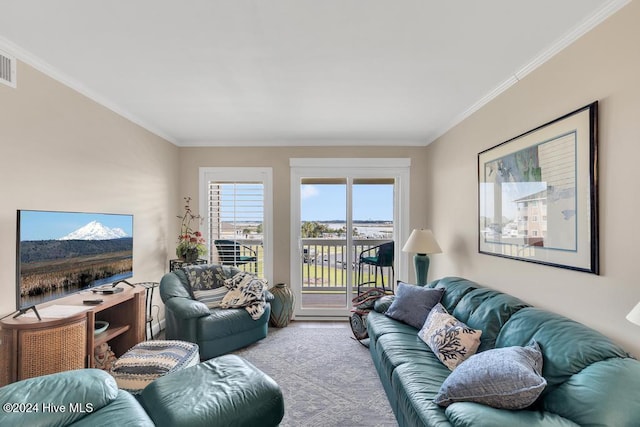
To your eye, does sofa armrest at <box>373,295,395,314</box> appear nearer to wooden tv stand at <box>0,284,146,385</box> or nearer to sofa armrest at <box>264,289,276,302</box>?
sofa armrest at <box>264,289,276,302</box>

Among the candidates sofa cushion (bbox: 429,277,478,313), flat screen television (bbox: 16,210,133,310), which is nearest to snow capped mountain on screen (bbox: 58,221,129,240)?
flat screen television (bbox: 16,210,133,310)

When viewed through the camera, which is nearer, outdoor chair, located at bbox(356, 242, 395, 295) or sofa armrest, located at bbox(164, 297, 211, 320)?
sofa armrest, located at bbox(164, 297, 211, 320)

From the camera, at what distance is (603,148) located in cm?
168

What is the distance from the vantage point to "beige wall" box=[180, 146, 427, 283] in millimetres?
4457

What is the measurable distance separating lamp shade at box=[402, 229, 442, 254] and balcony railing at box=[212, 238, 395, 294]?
1.05 metres

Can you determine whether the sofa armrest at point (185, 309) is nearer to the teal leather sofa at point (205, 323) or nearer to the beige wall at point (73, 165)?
the teal leather sofa at point (205, 323)

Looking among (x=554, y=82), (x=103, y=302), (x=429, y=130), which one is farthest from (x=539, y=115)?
(x=103, y=302)

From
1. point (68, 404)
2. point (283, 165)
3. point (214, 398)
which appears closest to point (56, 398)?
point (68, 404)

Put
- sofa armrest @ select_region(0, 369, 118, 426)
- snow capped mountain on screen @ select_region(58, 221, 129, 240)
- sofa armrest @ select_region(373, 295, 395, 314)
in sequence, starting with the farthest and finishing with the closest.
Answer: sofa armrest @ select_region(373, 295, 395, 314)
snow capped mountain on screen @ select_region(58, 221, 129, 240)
sofa armrest @ select_region(0, 369, 118, 426)

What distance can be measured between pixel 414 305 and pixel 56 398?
8.34ft

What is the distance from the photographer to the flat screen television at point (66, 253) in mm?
2025

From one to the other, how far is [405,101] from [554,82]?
121 centimetres

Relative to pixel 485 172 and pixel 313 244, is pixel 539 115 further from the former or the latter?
pixel 313 244

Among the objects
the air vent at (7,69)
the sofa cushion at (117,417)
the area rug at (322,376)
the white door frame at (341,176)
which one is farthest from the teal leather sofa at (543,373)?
the air vent at (7,69)
